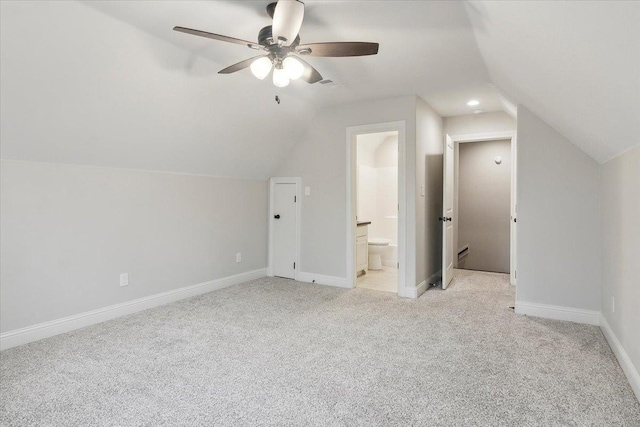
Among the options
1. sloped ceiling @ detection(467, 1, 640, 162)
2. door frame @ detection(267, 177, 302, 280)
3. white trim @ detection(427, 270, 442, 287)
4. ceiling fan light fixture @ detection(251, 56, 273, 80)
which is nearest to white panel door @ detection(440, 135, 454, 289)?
white trim @ detection(427, 270, 442, 287)

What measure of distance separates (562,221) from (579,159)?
59cm

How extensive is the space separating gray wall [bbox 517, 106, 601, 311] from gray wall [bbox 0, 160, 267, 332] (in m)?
3.41

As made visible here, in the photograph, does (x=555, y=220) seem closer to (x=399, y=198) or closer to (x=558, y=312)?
(x=558, y=312)

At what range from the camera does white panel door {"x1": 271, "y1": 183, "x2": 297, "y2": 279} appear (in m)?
5.09

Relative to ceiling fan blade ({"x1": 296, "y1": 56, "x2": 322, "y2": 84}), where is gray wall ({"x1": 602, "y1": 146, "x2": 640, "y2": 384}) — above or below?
below

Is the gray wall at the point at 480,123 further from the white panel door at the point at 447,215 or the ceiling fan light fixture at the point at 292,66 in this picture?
the ceiling fan light fixture at the point at 292,66

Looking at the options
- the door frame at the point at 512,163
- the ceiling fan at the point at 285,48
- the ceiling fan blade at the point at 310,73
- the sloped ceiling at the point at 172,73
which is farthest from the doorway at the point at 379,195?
the ceiling fan at the point at 285,48

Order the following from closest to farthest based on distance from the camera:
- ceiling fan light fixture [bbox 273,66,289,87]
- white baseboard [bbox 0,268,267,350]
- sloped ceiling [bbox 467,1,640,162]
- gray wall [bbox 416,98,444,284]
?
1. sloped ceiling [bbox 467,1,640,162]
2. ceiling fan light fixture [bbox 273,66,289,87]
3. white baseboard [bbox 0,268,267,350]
4. gray wall [bbox 416,98,444,284]

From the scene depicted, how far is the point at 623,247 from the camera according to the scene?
2465 mm

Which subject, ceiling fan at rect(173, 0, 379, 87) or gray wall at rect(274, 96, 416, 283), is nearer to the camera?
ceiling fan at rect(173, 0, 379, 87)

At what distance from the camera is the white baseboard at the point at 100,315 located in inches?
110

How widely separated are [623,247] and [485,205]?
13.2 ft

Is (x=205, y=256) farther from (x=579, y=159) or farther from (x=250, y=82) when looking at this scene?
(x=579, y=159)

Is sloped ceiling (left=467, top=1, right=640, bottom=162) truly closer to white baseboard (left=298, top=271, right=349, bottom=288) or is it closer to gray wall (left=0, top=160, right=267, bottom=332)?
white baseboard (left=298, top=271, right=349, bottom=288)
